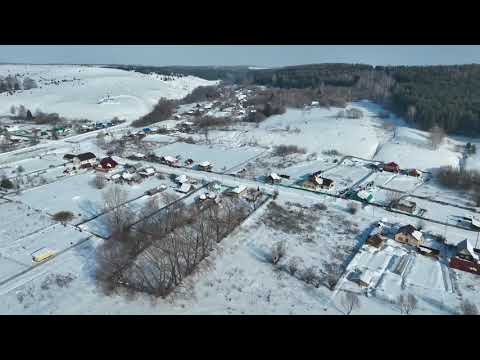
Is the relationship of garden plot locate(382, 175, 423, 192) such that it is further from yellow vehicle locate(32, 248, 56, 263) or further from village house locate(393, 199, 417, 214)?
yellow vehicle locate(32, 248, 56, 263)

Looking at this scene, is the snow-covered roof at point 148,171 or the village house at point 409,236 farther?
the snow-covered roof at point 148,171

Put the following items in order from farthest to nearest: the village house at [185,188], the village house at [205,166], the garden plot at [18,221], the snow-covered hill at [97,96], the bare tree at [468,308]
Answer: the snow-covered hill at [97,96]
the village house at [205,166]
the village house at [185,188]
the garden plot at [18,221]
the bare tree at [468,308]

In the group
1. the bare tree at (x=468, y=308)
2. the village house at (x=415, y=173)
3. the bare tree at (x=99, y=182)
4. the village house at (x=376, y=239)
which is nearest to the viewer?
the bare tree at (x=468, y=308)

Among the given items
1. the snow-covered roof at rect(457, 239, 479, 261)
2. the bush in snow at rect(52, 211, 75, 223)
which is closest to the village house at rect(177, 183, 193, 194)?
the bush in snow at rect(52, 211, 75, 223)

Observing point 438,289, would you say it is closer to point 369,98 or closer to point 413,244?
point 413,244

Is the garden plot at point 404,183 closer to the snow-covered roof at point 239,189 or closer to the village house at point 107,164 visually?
the snow-covered roof at point 239,189

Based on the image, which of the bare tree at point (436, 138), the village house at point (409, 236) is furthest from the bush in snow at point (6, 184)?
the bare tree at point (436, 138)

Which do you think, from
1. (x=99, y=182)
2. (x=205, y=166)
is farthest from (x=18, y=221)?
(x=205, y=166)
